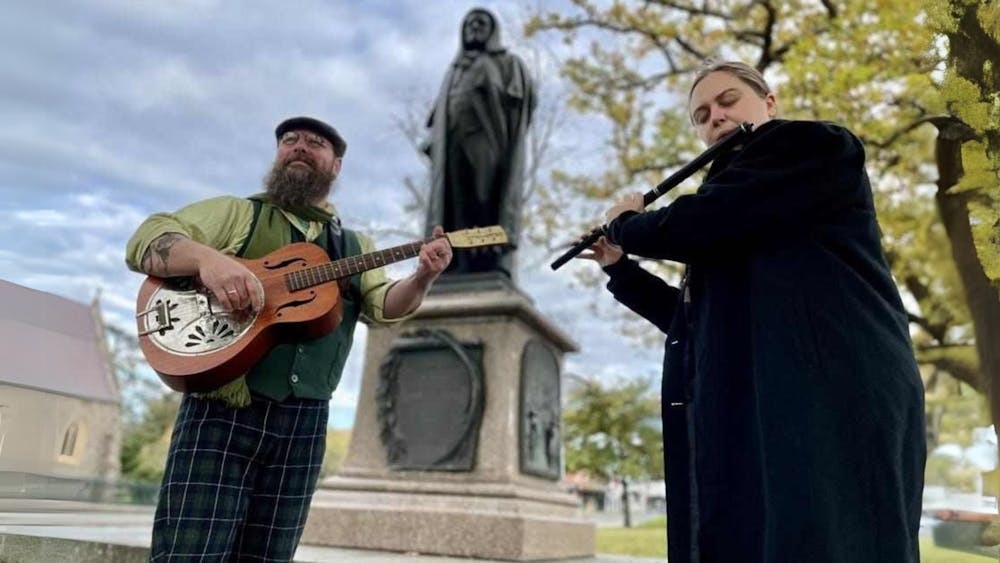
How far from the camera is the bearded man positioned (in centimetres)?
176

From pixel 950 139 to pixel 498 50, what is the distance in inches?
144

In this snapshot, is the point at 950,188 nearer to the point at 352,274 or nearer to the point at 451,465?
the point at 352,274

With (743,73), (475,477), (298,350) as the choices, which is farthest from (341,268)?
(475,477)

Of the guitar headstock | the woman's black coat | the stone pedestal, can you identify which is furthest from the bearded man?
the stone pedestal

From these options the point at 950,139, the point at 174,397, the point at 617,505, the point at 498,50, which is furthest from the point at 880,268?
the point at 617,505

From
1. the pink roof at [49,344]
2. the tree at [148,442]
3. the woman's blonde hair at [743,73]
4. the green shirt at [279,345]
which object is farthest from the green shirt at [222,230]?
the tree at [148,442]

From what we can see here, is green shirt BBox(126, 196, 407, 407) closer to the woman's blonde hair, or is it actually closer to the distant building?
the woman's blonde hair

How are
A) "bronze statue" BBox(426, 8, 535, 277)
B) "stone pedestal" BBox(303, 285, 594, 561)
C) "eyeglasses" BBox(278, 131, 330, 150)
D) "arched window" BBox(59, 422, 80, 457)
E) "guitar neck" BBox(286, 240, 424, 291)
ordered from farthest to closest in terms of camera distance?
"bronze statue" BBox(426, 8, 535, 277), "stone pedestal" BBox(303, 285, 594, 561), "arched window" BBox(59, 422, 80, 457), "eyeglasses" BBox(278, 131, 330, 150), "guitar neck" BBox(286, 240, 424, 291)

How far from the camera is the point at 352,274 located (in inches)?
82.5

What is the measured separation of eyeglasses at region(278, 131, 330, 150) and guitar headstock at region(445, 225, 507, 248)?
494 millimetres

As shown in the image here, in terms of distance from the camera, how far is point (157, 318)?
1.90 metres

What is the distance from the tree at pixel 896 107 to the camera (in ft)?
6.79

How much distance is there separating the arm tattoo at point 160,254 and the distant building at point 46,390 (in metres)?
1.32

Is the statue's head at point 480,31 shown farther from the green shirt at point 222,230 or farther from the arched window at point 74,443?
the arched window at point 74,443
